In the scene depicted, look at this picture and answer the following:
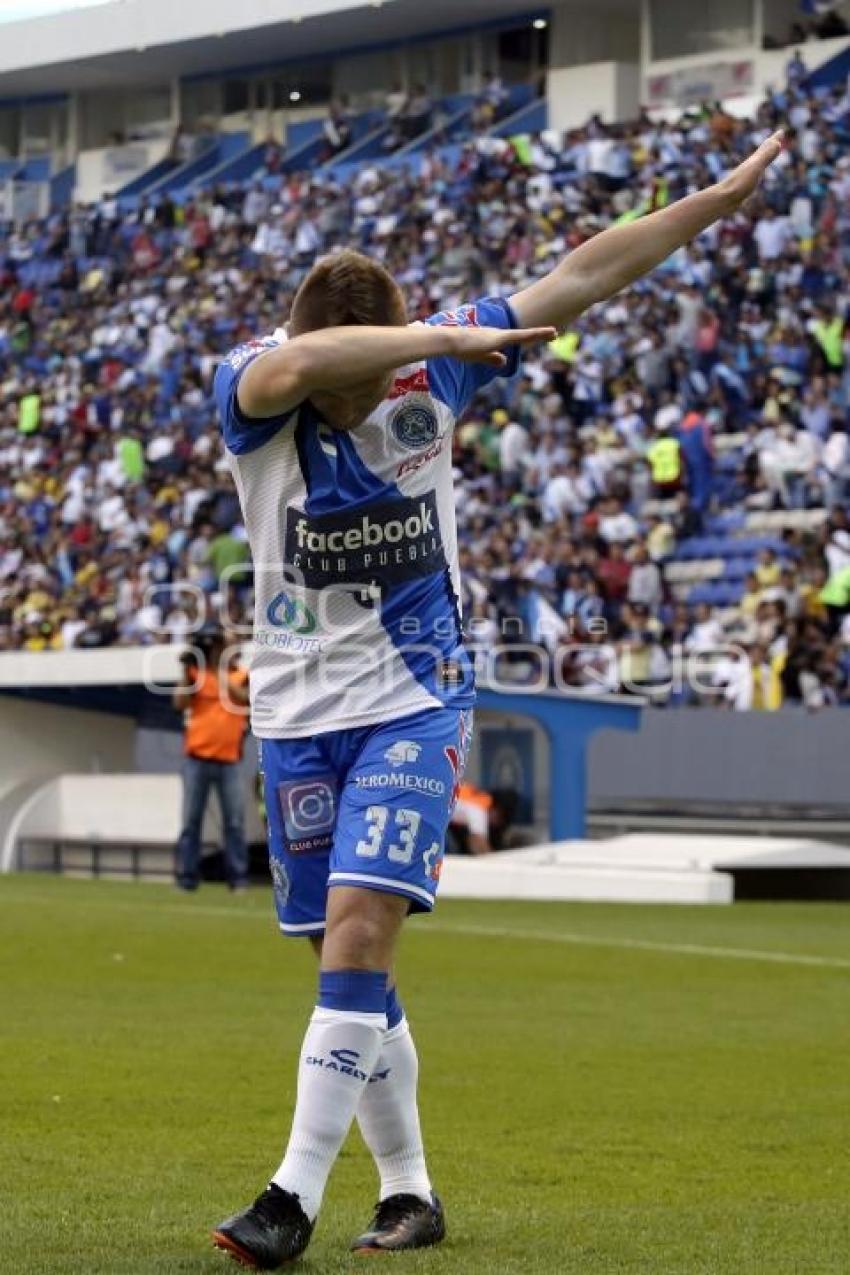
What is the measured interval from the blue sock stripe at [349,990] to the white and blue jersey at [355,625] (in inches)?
7.6

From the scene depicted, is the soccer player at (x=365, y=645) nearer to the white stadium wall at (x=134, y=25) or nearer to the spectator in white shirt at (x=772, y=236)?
the spectator in white shirt at (x=772, y=236)

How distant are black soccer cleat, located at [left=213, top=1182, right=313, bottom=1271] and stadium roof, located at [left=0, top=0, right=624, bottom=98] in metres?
39.7

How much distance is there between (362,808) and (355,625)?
41cm

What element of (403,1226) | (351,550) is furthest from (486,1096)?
(351,550)

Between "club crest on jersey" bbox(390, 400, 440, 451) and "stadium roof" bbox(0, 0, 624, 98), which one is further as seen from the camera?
"stadium roof" bbox(0, 0, 624, 98)

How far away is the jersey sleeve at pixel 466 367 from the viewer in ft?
18.7

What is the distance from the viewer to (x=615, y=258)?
569cm

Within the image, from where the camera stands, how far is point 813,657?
24.2 metres

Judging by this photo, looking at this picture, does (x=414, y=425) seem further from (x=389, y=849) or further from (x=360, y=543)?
(x=389, y=849)

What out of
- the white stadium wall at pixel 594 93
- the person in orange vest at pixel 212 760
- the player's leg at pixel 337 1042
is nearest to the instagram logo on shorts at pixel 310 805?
the player's leg at pixel 337 1042

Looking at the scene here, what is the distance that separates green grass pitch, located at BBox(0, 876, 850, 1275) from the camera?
5.53 metres

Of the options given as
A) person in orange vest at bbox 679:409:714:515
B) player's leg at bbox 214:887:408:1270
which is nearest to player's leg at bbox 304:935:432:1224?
player's leg at bbox 214:887:408:1270

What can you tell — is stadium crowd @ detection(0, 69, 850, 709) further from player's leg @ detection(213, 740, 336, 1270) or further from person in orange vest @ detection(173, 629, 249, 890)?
player's leg @ detection(213, 740, 336, 1270)

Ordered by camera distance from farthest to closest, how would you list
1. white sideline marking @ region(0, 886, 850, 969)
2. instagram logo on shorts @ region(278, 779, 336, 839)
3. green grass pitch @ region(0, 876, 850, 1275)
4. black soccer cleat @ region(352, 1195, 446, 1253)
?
white sideline marking @ region(0, 886, 850, 969) < instagram logo on shorts @ region(278, 779, 336, 839) < green grass pitch @ region(0, 876, 850, 1275) < black soccer cleat @ region(352, 1195, 446, 1253)
